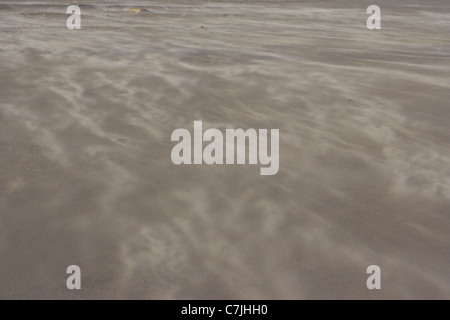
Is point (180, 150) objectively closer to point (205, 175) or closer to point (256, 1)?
point (205, 175)

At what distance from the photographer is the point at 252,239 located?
253 cm

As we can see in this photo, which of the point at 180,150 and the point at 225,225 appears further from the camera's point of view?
the point at 180,150

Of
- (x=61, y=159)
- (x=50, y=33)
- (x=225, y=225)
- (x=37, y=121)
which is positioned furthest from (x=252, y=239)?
Answer: (x=50, y=33)

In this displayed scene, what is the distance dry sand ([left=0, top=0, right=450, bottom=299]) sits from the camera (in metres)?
2.29

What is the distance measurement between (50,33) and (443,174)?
6460 mm

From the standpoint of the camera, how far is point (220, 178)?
10.4 ft

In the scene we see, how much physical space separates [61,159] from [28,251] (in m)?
1.05

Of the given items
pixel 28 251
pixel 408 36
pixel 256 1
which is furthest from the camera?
pixel 256 1

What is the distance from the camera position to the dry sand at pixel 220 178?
2.29m

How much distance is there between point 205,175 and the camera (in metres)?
3.20
